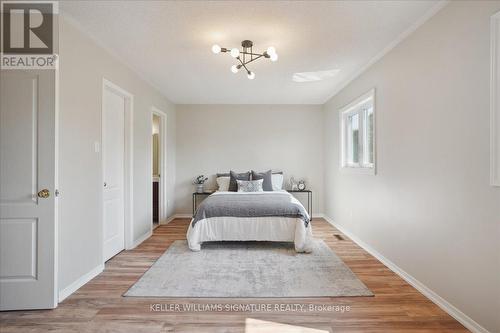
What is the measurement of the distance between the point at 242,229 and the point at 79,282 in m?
1.89

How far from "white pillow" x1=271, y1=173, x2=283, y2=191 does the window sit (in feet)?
4.25

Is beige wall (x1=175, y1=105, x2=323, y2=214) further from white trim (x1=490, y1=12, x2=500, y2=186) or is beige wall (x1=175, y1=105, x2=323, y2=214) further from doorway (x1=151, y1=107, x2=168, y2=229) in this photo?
white trim (x1=490, y1=12, x2=500, y2=186)

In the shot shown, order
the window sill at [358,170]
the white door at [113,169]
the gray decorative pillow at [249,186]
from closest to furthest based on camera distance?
the white door at [113,169], the window sill at [358,170], the gray decorative pillow at [249,186]

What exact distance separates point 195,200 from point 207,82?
2.54 m

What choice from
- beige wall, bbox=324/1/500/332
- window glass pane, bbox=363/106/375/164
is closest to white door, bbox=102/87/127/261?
beige wall, bbox=324/1/500/332

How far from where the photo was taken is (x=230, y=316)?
2.12m

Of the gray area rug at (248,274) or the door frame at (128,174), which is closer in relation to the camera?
the gray area rug at (248,274)

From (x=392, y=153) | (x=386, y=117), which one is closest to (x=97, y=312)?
(x=392, y=153)

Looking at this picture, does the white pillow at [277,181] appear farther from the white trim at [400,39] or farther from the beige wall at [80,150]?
the beige wall at [80,150]

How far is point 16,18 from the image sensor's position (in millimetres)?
2145

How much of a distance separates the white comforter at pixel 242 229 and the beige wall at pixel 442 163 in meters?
1.12

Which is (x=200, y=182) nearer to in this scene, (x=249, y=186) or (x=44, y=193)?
(x=249, y=186)

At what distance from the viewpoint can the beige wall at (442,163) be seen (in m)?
1.85

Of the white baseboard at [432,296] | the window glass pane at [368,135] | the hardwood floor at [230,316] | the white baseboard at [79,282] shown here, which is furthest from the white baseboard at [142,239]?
the window glass pane at [368,135]
